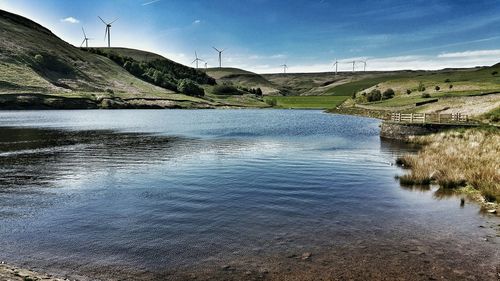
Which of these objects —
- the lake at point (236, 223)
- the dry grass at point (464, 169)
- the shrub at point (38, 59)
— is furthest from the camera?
the shrub at point (38, 59)

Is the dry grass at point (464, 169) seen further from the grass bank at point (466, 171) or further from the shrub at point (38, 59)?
the shrub at point (38, 59)

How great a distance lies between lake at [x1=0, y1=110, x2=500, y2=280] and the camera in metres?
13.5

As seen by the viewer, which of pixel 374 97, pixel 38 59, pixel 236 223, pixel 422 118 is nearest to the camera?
pixel 236 223

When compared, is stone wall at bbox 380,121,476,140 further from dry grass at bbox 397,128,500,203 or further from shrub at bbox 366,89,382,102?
shrub at bbox 366,89,382,102

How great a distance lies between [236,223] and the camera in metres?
18.6

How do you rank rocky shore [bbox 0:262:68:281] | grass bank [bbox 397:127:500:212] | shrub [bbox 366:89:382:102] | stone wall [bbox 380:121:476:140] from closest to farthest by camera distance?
rocky shore [bbox 0:262:68:281], grass bank [bbox 397:127:500:212], stone wall [bbox 380:121:476:140], shrub [bbox 366:89:382:102]

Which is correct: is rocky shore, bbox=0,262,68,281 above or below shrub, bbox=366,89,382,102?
below

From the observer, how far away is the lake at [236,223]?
13500 millimetres

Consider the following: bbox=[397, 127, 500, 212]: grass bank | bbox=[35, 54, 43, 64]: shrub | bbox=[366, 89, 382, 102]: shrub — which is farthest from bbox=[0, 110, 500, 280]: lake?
bbox=[35, 54, 43, 64]: shrub

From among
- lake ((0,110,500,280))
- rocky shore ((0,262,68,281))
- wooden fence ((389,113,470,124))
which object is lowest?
lake ((0,110,500,280))

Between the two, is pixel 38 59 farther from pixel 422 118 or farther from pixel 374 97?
pixel 422 118

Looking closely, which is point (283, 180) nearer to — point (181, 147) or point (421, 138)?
point (181, 147)

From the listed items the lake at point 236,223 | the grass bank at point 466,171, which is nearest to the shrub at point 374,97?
the grass bank at point 466,171

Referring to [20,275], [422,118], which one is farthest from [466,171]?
[422,118]
